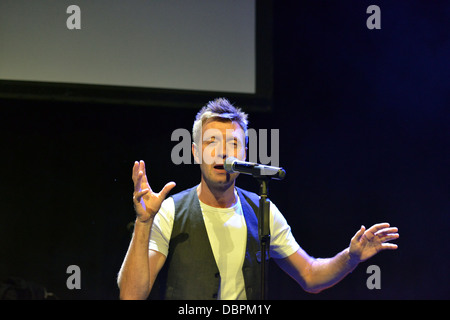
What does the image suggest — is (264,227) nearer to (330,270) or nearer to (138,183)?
(138,183)

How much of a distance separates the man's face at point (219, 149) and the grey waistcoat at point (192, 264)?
212mm

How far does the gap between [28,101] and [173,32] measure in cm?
110

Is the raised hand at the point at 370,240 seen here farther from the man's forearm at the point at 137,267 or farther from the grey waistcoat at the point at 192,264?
the man's forearm at the point at 137,267

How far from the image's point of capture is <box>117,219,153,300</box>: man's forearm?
2.21 metres

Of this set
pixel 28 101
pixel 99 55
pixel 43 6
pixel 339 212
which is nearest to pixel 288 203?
pixel 339 212

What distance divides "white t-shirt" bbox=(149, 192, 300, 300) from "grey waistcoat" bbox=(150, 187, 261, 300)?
3cm

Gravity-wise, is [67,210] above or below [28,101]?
below

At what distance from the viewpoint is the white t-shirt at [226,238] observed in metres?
2.50

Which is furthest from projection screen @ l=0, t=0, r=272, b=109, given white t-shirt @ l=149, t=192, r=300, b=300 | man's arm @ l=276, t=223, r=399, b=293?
man's arm @ l=276, t=223, r=399, b=293

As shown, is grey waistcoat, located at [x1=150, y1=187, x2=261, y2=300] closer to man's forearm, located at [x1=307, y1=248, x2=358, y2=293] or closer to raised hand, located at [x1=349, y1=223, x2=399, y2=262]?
man's forearm, located at [x1=307, y1=248, x2=358, y2=293]

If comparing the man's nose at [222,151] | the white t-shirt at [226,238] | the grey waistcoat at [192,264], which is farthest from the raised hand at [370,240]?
the man's nose at [222,151]

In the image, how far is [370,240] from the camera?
251 centimetres
